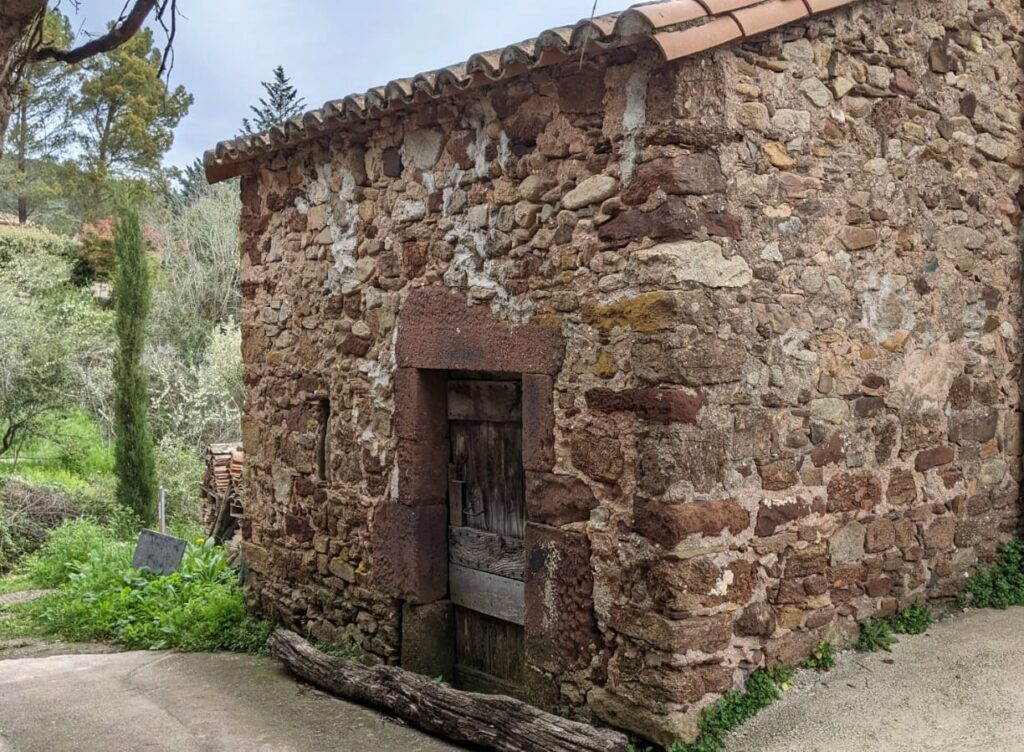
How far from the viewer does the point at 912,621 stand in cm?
489

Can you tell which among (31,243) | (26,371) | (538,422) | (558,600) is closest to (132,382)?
(26,371)

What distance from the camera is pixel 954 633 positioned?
490 cm

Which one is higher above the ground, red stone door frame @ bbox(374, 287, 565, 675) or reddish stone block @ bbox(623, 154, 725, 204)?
reddish stone block @ bbox(623, 154, 725, 204)

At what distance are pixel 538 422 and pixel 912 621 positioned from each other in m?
2.20

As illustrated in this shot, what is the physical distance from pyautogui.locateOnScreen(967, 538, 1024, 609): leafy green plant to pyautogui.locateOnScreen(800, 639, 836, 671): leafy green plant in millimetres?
1255

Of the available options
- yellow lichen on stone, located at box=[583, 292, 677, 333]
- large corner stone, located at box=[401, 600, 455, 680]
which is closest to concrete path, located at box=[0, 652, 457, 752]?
large corner stone, located at box=[401, 600, 455, 680]

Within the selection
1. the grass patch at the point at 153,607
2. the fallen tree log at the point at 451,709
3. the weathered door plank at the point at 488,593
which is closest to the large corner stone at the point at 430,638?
the weathered door plank at the point at 488,593

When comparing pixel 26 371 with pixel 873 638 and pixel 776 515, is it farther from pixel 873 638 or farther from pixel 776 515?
pixel 873 638

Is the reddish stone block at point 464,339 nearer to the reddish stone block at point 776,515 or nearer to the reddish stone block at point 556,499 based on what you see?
the reddish stone block at point 556,499

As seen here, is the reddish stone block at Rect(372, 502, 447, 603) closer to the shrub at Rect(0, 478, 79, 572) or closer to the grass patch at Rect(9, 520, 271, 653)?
A: the grass patch at Rect(9, 520, 271, 653)

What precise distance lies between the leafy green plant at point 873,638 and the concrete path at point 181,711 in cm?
206

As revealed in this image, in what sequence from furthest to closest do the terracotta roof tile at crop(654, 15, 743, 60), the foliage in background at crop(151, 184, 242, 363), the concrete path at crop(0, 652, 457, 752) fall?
the foliage in background at crop(151, 184, 242, 363)
the concrete path at crop(0, 652, 457, 752)
the terracotta roof tile at crop(654, 15, 743, 60)

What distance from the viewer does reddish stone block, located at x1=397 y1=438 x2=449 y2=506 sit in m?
5.37

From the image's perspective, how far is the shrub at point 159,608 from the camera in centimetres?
691
